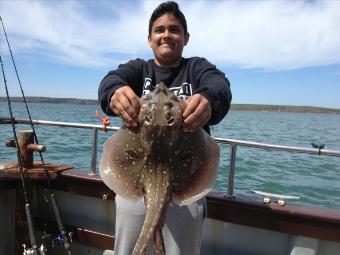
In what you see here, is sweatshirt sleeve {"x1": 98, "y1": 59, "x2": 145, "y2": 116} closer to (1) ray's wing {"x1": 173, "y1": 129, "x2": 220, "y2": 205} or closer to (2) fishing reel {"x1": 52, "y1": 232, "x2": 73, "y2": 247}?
(1) ray's wing {"x1": 173, "y1": 129, "x2": 220, "y2": 205}

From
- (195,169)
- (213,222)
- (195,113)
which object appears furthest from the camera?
(213,222)

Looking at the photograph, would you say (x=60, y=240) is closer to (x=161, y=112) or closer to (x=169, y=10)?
(x=161, y=112)

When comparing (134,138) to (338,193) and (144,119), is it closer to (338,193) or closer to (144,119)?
(144,119)

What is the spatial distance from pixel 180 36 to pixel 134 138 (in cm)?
120

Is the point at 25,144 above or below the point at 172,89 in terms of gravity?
below

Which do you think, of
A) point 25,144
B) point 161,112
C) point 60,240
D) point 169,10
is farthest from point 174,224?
point 25,144

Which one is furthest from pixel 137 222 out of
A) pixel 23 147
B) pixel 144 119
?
pixel 23 147

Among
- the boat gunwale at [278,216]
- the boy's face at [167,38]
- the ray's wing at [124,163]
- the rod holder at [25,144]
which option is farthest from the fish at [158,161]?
the rod holder at [25,144]

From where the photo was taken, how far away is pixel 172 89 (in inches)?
119

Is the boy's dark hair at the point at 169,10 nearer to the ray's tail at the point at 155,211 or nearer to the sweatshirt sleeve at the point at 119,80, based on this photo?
the sweatshirt sleeve at the point at 119,80

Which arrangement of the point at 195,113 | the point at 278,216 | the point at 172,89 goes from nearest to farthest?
the point at 195,113 → the point at 172,89 → the point at 278,216

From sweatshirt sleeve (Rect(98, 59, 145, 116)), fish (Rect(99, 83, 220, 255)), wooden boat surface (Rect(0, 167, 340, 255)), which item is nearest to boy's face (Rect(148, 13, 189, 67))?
sweatshirt sleeve (Rect(98, 59, 145, 116))

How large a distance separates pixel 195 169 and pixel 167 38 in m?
1.27

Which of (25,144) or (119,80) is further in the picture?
(25,144)
